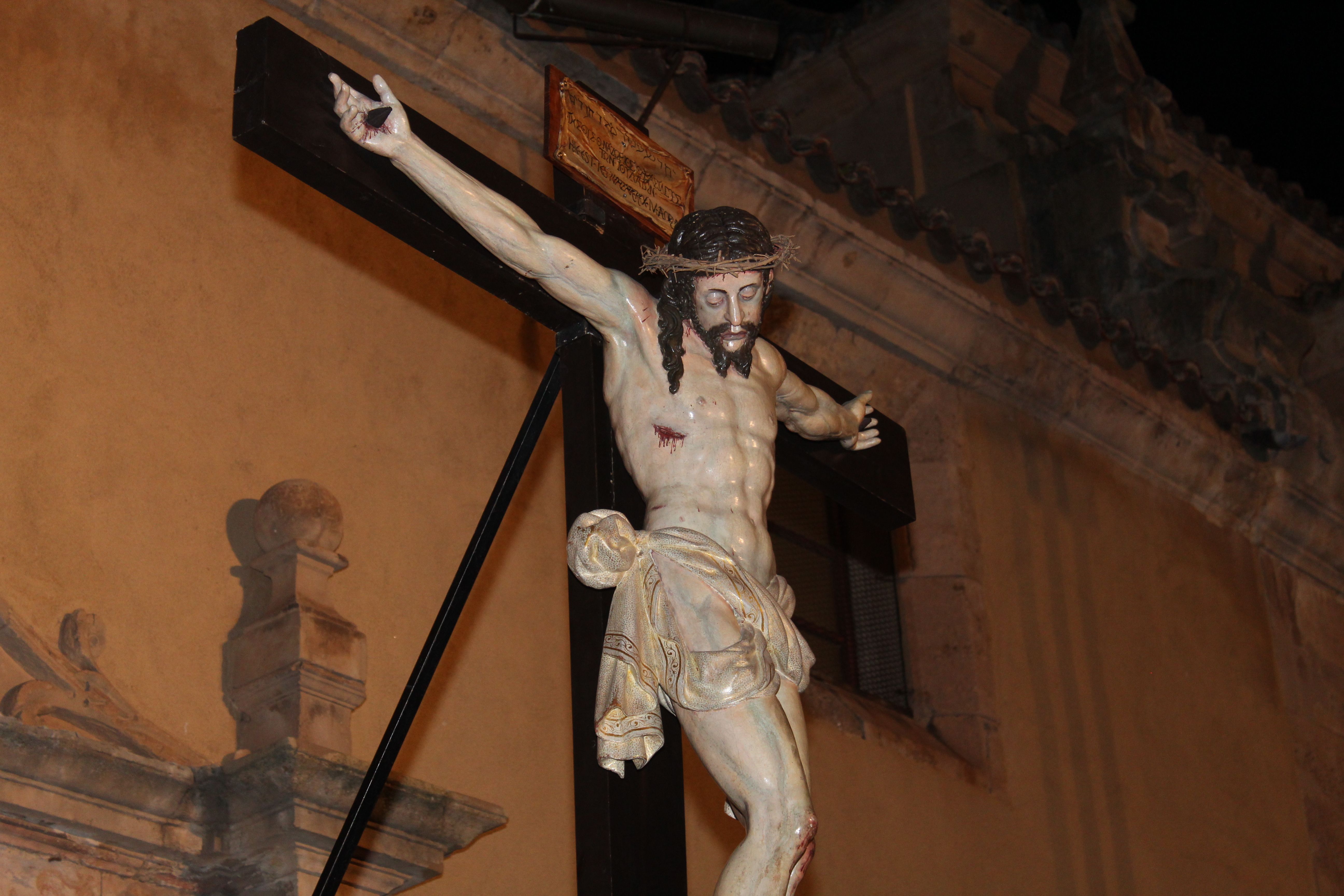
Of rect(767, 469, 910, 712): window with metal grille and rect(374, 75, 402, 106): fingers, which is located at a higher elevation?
rect(767, 469, 910, 712): window with metal grille

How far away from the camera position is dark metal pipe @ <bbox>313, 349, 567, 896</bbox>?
3.11 metres

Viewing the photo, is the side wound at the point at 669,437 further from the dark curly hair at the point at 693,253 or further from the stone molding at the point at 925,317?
the stone molding at the point at 925,317

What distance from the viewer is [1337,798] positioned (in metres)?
8.88

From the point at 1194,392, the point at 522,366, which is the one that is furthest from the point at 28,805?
the point at 1194,392

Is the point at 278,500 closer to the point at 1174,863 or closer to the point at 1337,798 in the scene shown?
the point at 1174,863

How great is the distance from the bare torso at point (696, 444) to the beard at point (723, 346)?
0.06ft

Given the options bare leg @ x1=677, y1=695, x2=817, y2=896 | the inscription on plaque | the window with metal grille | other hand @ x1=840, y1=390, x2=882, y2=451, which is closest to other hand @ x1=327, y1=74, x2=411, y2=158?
the inscription on plaque

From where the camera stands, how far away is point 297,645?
15.0ft

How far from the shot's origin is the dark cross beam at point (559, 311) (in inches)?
122

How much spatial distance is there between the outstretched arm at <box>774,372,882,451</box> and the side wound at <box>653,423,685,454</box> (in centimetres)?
33

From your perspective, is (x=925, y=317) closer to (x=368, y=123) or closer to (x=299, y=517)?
(x=299, y=517)

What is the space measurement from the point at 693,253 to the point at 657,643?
0.72 metres

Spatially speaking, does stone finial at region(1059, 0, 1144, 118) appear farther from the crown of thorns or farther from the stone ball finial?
the crown of thorns

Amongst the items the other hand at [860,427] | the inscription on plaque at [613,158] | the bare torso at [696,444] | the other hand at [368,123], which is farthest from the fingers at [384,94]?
the other hand at [860,427]
